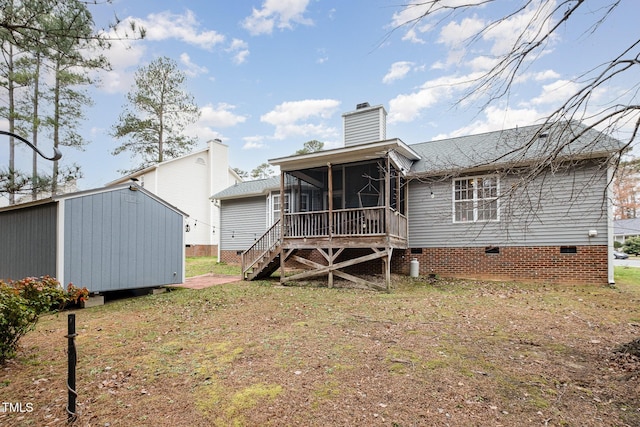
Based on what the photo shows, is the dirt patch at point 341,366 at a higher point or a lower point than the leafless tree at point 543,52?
lower

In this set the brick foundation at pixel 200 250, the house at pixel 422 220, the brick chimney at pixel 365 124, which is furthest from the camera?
the brick foundation at pixel 200 250

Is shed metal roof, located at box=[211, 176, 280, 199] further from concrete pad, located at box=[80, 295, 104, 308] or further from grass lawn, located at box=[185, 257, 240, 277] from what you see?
concrete pad, located at box=[80, 295, 104, 308]

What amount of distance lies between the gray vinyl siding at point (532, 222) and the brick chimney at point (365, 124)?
8.52ft

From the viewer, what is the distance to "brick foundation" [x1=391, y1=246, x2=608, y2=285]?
8977mm

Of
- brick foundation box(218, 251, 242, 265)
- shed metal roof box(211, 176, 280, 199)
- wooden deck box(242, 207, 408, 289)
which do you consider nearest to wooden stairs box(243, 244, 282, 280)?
wooden deck box(242, 207, 408, 289)

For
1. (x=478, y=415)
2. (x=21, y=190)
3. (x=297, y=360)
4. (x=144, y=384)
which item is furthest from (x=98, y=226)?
(x=478, y=415)

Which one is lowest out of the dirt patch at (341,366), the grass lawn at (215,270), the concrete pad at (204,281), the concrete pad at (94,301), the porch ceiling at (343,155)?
the grass lawn at (215,270)

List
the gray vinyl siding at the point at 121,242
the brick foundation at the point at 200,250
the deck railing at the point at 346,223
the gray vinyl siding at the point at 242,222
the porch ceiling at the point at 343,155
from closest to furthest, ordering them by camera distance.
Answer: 1. the gray vinyl siding at the point at 121,242
2. the porch ceiling at the point at 343,155
3. the deck railing at the point at 346,223
4. the gray vinyl siding at the point at 242,222
5. the brick foundation at the point at 200,250

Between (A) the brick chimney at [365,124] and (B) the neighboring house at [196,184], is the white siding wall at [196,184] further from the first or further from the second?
(A) the brick chimney at [365,124]

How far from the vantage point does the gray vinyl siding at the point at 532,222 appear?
8898mm

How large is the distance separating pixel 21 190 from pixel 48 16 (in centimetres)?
426

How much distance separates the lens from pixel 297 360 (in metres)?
4.11

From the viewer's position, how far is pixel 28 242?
802 cm

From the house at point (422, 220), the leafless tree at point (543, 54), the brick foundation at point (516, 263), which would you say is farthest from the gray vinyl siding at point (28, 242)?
the brick foundation at point (516, 263)
